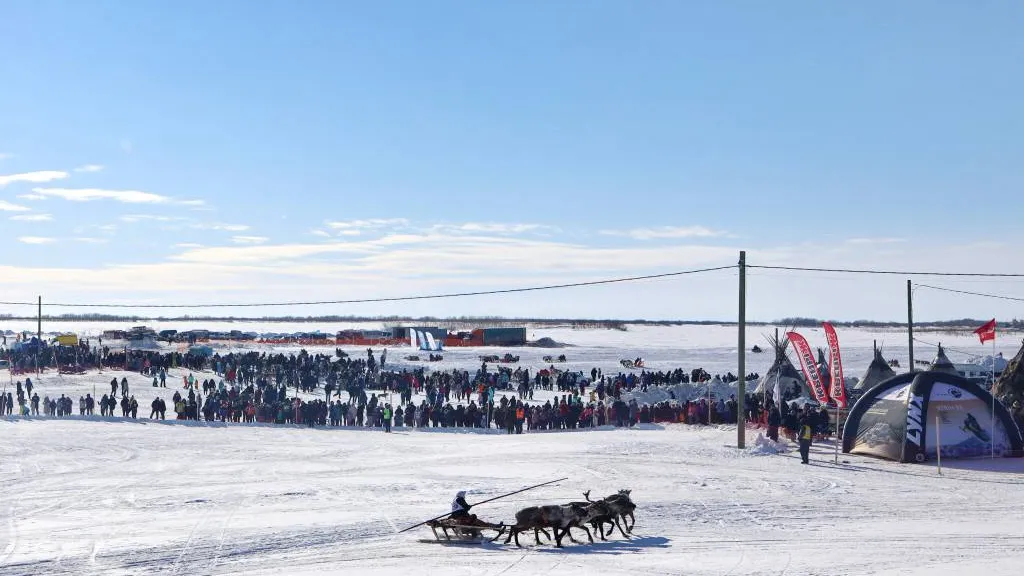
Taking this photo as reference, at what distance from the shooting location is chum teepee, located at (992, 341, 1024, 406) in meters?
29.0

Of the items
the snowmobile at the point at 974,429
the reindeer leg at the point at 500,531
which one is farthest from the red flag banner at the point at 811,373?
the reindeer leg at the point at 500,531

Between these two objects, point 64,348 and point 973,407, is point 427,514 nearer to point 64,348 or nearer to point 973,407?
point 973,407

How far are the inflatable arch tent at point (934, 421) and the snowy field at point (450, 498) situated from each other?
608 millimetres

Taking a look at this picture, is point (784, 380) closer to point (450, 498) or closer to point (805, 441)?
point (805, 441)

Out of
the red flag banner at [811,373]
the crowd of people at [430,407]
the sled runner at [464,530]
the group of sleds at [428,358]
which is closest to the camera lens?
the sled runner at [464,530]

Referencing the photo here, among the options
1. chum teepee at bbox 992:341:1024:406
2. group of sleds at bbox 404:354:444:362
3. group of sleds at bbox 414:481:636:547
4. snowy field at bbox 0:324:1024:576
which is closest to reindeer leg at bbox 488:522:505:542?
group of sleds at bbox 414:481:636:547

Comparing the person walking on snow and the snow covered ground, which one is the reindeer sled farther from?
the person walking on snow

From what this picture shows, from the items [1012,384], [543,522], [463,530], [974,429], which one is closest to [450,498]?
[463,530]

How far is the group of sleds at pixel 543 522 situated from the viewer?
14867mm

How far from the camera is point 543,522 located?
1484cm

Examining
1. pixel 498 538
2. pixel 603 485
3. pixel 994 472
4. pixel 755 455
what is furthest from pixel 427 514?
pixel 994 472

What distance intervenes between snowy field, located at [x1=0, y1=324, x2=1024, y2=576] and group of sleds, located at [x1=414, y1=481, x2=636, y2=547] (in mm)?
301

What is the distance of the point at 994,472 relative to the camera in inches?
901

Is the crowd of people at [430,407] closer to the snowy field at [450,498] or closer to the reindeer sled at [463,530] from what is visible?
the snowy field at [450,498]
